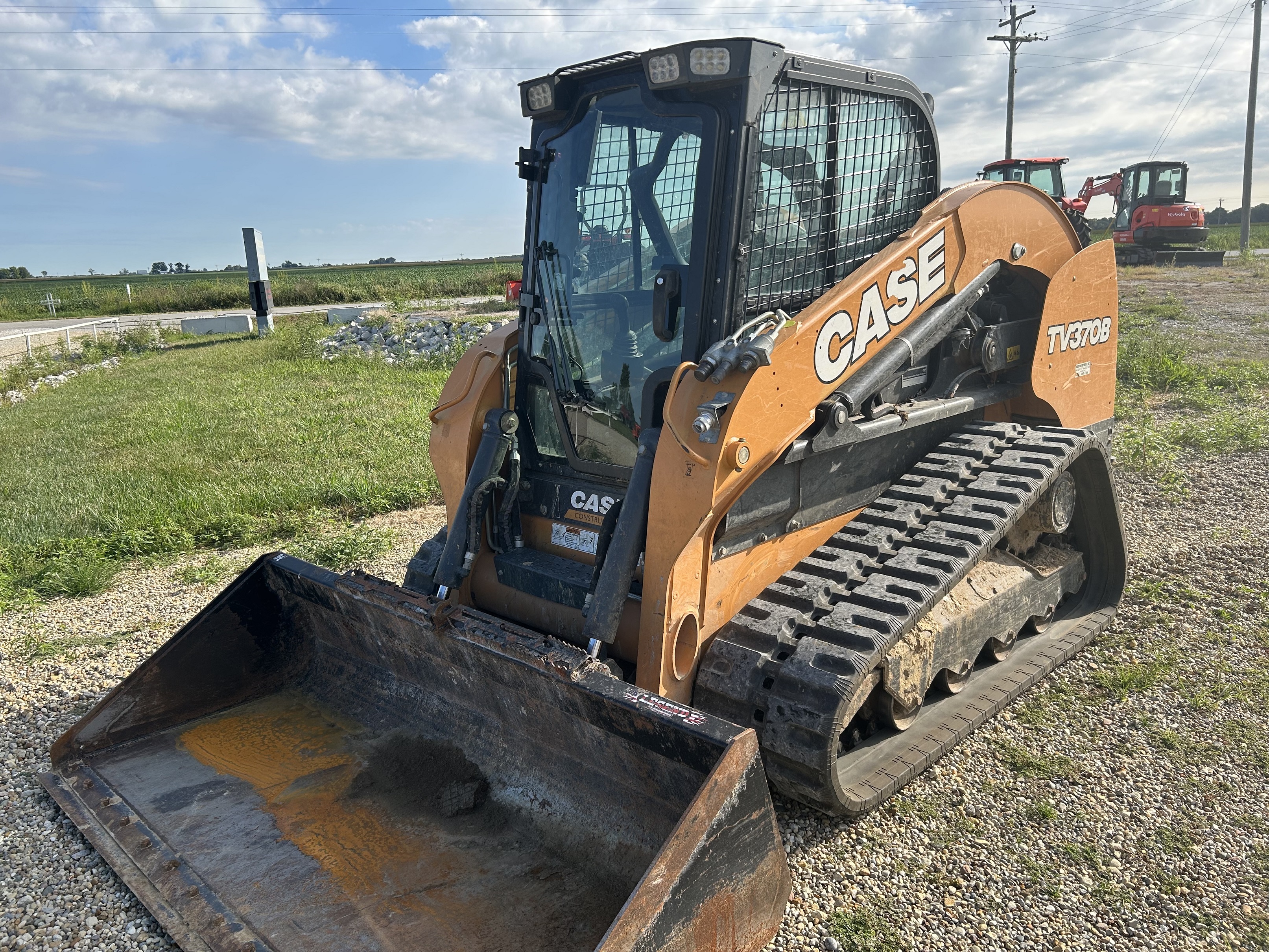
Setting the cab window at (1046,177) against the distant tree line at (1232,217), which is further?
the distant tree line at (1232,217)

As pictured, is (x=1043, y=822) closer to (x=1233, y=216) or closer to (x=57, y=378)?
(x=57, y=378)

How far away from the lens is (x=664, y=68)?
3416mm

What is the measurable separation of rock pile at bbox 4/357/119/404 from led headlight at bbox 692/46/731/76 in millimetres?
15392

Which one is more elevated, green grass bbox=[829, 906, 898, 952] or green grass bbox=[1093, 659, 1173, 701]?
green grass bbox=[1093, 659, 1173, 701]

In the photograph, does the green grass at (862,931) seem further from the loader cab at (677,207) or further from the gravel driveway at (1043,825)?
the loader cab at (677,207)

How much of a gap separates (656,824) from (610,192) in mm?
2454

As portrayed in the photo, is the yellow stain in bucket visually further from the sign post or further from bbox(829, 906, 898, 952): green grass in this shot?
the sign post

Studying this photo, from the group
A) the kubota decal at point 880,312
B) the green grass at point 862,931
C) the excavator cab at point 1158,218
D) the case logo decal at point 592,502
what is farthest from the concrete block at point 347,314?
the excavator cab at point 1158,218

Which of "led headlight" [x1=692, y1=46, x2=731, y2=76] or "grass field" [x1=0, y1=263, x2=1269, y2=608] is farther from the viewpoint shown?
"grass field" [x1=0, y1=263, x2=1269, y2=608]

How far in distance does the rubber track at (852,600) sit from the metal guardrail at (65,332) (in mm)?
20275

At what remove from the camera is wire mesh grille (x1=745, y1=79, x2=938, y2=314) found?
11.7 ft

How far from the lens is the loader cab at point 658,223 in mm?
3469

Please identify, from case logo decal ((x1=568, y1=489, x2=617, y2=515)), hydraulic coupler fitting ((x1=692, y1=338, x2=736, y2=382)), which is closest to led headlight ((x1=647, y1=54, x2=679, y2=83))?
hydraulic coupler fitting ((x1=692, y1=338, x2=736, y2=382))

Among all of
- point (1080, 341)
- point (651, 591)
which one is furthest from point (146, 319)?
point (651, 591)
